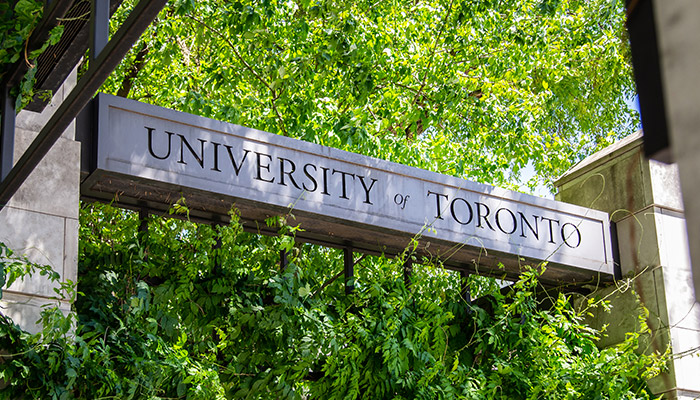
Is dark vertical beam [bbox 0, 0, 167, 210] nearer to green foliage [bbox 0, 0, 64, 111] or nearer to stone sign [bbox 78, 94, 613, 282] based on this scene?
green foliage [bbox 0, 0, 64, 111]

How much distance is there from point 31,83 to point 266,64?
5.10 meters

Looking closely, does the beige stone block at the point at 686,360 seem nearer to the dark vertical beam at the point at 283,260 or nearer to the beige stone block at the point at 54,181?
the dark vertical beam at the point at 283,260

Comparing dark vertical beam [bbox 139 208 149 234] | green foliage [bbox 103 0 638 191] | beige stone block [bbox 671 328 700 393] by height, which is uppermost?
green foliage [bbox 103 0 638 191]

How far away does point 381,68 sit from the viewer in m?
10.7

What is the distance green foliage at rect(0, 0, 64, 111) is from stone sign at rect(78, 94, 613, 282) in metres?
0.51

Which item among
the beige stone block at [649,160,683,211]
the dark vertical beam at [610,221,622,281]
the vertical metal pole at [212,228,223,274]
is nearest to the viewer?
the vertical metal pole at [212,228,223,274]

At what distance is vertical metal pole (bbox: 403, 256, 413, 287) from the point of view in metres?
6.44

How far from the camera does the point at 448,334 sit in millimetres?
6398

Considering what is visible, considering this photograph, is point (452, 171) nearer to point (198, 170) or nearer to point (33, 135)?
point (198, 170)

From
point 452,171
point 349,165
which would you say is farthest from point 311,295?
point 452,171

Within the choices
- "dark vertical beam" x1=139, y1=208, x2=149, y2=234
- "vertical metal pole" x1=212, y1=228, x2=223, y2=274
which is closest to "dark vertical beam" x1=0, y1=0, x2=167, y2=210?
"dark vertical beam" x1=139, y1=208, x2=149, y2=234

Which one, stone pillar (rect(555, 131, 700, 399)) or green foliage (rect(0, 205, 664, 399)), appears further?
stone pillar (rect(555, 131, 700, 399))

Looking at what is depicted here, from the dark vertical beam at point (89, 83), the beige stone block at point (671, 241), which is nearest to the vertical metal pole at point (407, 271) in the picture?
the beige stone block at point (671, 241)

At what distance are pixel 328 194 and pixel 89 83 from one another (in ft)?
8.77
